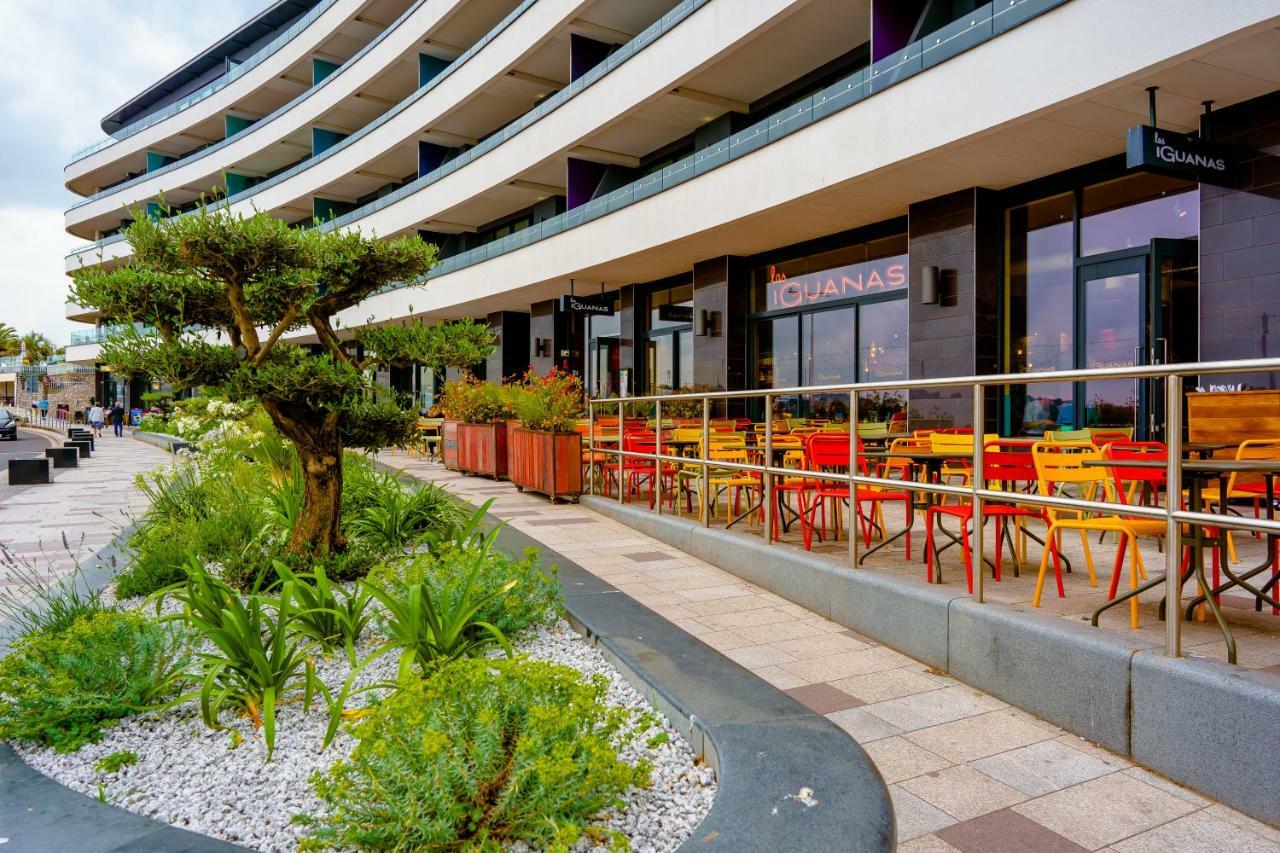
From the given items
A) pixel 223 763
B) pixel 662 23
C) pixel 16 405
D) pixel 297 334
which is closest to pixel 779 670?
pixel 223 763

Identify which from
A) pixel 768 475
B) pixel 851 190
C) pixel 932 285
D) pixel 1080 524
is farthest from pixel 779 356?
pixel 1080 524

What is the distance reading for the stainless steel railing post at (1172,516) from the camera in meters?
3.06

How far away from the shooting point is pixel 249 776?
8.53ft

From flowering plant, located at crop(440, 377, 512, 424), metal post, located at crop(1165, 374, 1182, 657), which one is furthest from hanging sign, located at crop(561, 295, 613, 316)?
metal post, located at crop(1165, 374, 1182, 657)

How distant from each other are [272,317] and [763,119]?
12373 mm

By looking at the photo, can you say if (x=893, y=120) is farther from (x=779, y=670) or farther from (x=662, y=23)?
(x=779, y=670)

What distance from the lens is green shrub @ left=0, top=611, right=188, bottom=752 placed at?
288 cm

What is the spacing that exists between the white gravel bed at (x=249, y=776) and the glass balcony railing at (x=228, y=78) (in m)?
33.9

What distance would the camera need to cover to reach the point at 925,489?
4262mm

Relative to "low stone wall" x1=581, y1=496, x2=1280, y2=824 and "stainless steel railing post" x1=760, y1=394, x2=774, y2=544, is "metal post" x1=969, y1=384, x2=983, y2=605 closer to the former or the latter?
"low stone wall" x1=581, y1=496, x2=1280, y2=824

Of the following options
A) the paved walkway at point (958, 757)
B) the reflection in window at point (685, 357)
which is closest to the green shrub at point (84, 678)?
the paved walkway at point (958, 757)

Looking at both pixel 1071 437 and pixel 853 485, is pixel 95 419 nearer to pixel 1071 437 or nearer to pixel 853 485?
pixel 853 485

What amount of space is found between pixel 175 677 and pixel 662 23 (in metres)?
14.9

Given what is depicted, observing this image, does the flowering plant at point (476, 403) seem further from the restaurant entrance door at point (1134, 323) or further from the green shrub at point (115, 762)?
the green shrub at point (115, 762)
